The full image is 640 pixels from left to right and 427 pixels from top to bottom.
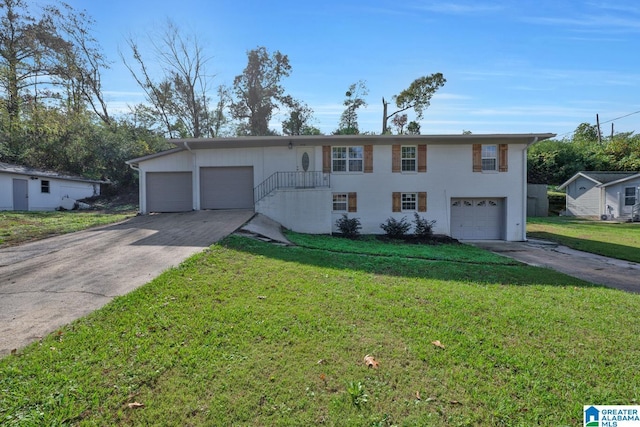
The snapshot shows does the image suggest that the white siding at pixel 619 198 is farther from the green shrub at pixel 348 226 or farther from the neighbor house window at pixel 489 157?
the green shrub at pixel 348 226

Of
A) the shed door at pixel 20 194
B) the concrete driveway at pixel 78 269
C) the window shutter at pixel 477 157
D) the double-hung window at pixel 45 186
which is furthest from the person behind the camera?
the double-hung window at pixel 45 186

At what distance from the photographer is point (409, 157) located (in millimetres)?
14164

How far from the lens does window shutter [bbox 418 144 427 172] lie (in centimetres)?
1405

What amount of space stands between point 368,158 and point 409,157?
1.84 m

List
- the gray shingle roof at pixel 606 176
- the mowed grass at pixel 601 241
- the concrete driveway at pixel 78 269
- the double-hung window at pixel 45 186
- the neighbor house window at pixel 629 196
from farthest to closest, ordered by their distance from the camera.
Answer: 1. the gray shingle roof at pixel 606 176
2. the neighbor house window at pixel 629 196
3. the double-hung window at pixel 45 186
4. the mowed grass at pixel 601 241
5. the concrete driveway at pixel 78 269

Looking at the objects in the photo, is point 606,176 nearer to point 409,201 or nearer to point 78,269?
point 409,201

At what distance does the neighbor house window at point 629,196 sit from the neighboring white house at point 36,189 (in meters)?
38.6

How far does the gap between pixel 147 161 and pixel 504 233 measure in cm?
1692

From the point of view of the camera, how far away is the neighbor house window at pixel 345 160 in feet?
46.6

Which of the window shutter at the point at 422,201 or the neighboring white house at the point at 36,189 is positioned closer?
the window shutter at the point at 422,201

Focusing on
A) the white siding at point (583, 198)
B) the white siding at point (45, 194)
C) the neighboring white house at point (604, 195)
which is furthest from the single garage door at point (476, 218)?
the white siding at point (45, 194)

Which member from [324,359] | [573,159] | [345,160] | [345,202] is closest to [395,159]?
[345,160]

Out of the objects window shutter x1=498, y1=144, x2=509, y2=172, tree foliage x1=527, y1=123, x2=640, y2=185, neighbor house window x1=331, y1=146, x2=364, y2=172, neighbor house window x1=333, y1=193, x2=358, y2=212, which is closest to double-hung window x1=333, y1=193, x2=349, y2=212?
neighbor house window x1=333, y1=193, x2=358, y2=212

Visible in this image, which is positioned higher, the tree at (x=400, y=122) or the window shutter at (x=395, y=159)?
the tree at (x=400, y=122)
